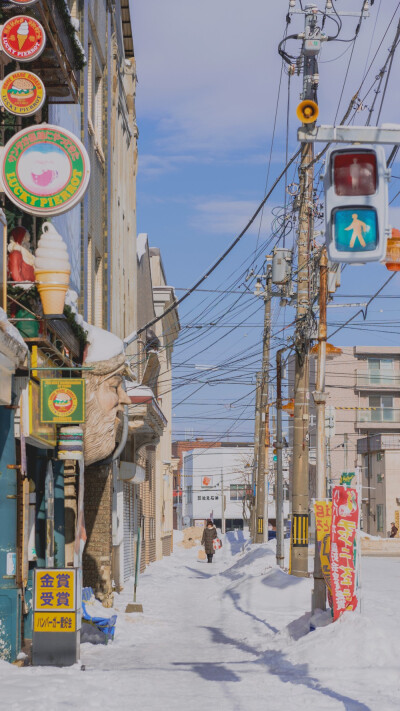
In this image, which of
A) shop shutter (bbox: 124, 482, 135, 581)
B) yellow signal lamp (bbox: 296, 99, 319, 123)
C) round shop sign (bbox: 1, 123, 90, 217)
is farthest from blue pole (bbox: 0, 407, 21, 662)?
shop shutter (bbox: 124, 482, 135, 581)

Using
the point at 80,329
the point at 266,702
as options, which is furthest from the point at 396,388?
the point at 266,702

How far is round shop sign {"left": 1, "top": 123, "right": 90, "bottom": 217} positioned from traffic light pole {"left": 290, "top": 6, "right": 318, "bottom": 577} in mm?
9312

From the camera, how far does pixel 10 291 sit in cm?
1423

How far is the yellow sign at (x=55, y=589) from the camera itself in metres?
12.5

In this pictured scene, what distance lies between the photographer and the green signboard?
1480 centimetres

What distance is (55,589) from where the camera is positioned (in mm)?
12648

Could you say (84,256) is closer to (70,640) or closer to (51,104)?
(51,104)

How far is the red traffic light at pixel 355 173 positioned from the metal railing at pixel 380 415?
75.4 metres

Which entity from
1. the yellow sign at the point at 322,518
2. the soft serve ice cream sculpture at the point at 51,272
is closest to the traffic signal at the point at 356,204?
the soft serve ice cream sculpture at the point at 51,272

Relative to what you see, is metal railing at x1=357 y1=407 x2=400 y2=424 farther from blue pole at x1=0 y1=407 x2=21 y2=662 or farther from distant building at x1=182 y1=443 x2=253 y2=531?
blue pole at x1=0 y1=407 x2=21 y2=662

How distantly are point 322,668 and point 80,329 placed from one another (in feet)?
25.9

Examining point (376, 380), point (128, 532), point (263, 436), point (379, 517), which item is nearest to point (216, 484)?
point (376, 380)

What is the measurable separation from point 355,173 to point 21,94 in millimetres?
7406

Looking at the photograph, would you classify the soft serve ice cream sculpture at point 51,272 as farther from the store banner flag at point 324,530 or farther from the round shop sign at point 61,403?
the store banner flag at point 324,530
